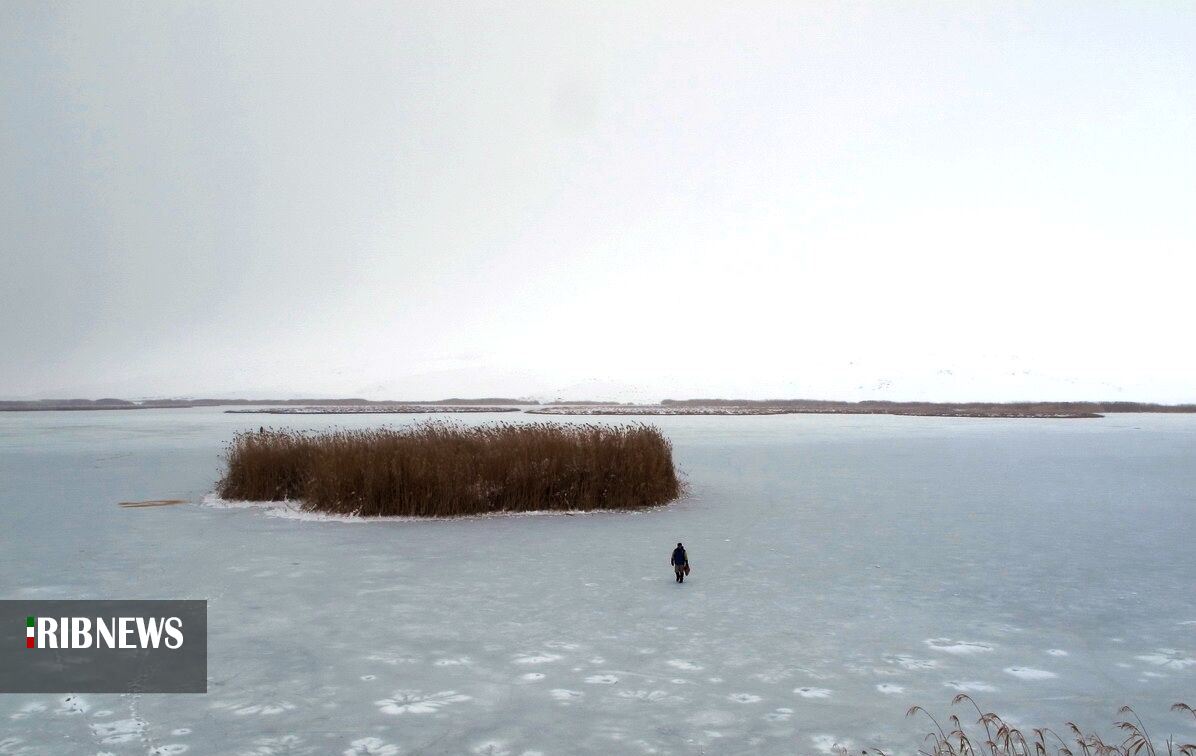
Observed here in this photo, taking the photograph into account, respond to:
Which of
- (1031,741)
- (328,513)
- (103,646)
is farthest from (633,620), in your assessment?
(328,513)

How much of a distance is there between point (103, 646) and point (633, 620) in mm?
3774

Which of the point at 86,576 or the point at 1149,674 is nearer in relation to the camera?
the point at 1149,674

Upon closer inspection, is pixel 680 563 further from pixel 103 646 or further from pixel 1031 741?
pixel 103 646

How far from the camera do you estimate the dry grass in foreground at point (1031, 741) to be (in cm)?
393

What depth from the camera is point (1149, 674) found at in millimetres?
5180

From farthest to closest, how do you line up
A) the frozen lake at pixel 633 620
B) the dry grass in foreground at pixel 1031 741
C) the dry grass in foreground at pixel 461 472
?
the dry grass in foreground at pixel 461 472 → the frozen lake at pixel 633 620 → the dry grass in foreground at pixel 1031 741

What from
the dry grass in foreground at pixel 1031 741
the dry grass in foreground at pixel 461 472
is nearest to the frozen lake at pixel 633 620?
the dry grass in foreground at pixel 1031 741

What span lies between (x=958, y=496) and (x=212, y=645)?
1223cm

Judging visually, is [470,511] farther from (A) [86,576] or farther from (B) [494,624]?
(B) [494,624]

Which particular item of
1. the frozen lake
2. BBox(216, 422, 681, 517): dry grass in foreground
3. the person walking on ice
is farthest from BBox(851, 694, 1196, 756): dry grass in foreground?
BBox(216, 422, 681, 517): dry grass in foreground

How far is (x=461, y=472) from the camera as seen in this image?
41.9ft

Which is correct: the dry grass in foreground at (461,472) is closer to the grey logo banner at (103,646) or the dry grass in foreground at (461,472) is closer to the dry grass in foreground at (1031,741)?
the grey logo banner at (103,646)

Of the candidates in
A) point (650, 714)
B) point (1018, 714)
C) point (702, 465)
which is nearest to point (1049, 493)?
point (702, 465)

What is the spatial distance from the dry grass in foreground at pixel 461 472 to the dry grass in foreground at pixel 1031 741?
29.5 ft
